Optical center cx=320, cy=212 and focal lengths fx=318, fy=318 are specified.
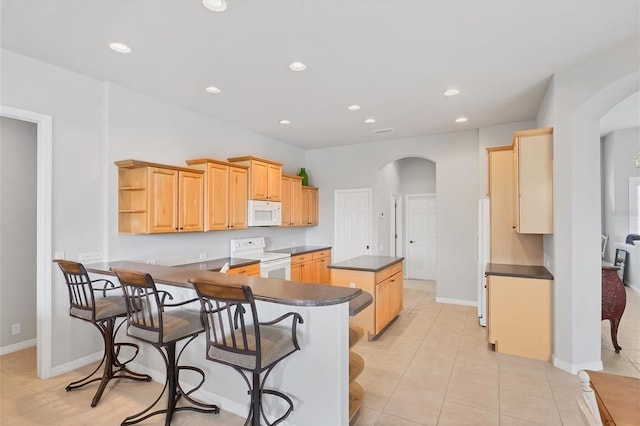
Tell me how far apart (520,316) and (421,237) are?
4469mm

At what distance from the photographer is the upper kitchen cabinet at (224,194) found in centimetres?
429

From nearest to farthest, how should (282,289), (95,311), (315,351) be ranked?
(315,351), (282,289), (95,311)

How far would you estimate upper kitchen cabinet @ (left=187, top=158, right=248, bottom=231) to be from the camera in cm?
429

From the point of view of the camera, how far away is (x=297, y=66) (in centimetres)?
317

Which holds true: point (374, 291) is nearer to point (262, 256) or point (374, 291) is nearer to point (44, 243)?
point (262, 256)

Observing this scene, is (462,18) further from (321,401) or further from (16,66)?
(16,66)

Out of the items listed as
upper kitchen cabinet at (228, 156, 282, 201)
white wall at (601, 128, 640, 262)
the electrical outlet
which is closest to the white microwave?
upper kitchen cabinet at (228, 156, 282, 201)

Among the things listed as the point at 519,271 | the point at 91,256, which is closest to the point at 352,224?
the point at 519,271

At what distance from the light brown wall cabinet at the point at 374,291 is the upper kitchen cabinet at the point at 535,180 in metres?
1.70

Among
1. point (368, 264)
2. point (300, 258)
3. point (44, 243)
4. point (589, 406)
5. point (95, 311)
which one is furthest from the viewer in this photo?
point (300, 258)

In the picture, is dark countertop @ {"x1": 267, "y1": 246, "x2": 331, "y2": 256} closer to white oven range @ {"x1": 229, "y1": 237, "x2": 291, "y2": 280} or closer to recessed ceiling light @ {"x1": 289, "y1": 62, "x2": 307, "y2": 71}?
white oven range @ {"x1": 229, "y1": 237, "x2": 291, "y2": 280}

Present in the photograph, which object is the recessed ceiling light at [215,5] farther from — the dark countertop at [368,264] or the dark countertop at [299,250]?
the dark countertop at [299,250]

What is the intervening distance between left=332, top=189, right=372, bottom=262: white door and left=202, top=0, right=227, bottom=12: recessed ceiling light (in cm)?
462

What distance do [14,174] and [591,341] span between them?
6.43 meters
